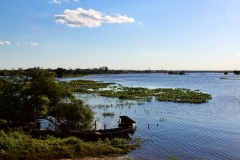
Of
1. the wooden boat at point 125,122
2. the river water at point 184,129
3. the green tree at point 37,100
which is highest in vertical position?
the green tree at point 37,100

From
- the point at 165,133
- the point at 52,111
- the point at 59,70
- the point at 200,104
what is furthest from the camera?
the point at 59,70

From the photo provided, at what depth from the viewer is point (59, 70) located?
7042 inches

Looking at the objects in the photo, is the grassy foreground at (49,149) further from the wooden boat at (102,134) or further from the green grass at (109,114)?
the green grass at (109,114)

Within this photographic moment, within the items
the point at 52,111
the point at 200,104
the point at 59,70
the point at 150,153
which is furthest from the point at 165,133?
the point at 59,70

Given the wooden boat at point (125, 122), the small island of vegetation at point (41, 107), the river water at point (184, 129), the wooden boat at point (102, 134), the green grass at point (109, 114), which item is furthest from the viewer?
the green grass at point (109, 114)

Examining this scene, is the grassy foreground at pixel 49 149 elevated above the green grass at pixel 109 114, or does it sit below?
above

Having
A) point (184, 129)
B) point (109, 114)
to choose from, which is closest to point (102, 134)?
point (184, 129)

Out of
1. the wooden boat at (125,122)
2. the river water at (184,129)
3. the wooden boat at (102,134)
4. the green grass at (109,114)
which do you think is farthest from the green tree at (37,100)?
the green grass at (109,114)

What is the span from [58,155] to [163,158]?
29.0 feet

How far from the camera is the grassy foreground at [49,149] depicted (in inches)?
724

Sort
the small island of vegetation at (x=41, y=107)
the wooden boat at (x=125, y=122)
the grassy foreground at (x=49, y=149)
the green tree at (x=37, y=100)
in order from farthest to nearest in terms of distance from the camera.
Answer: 1. the wooden boat at (x=125, y=122)
2. the green tree at (x=37, y=100)
3. the small island of vegetation at (x=41, y=107)
4. the grassy foreground at (x=49, y=149)

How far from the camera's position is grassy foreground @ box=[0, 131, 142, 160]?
18391 millimetres

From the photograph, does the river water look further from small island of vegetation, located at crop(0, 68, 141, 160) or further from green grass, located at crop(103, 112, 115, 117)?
small island of vegetation, located at crop(0, 68, 141, 160)

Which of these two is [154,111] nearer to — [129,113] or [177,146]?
[129,113]
